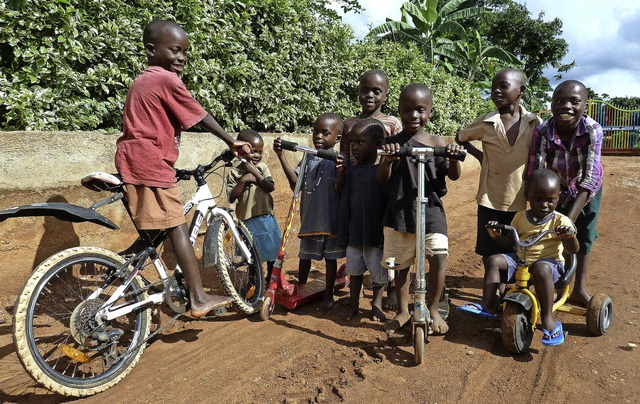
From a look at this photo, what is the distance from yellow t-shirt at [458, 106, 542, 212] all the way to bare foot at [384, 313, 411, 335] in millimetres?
1231

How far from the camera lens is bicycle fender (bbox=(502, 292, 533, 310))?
2990mm

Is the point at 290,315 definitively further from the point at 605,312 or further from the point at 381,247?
the point at 605,312

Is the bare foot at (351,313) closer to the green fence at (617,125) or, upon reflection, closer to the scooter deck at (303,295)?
the scooter deck at (303,295)

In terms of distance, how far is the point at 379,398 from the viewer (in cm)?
258

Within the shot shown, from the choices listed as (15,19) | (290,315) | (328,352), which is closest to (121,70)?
(15,19)

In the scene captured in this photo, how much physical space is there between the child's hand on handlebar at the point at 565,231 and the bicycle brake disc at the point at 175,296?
2.60 metres

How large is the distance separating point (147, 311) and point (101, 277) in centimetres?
37

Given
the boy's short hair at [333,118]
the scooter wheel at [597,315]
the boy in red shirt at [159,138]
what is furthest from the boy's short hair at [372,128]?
the scooter wheel at [597,315]

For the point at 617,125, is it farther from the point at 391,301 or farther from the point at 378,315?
the point at 378,315

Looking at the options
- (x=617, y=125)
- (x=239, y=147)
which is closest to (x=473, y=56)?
(x=617, y=125)

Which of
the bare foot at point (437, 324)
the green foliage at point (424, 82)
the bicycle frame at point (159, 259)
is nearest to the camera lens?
the bicycle frame at point (159, 259)


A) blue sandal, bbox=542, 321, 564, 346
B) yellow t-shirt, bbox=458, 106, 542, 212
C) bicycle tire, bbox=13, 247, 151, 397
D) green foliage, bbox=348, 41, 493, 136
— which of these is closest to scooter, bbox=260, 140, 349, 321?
bicycle tire, bbox=13, 247, 151, 397

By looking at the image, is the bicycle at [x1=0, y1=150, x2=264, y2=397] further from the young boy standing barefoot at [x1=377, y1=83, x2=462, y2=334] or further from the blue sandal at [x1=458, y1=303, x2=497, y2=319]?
the blue sandal at [x1=458, y1=303, x2=497, y2=319]

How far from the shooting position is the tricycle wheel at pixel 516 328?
116 inches
